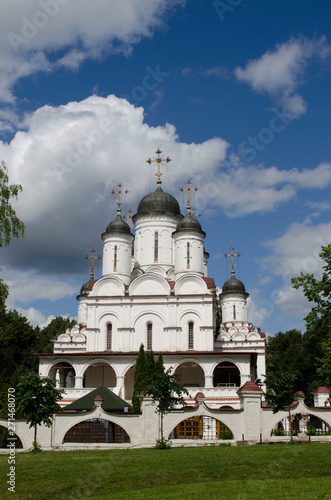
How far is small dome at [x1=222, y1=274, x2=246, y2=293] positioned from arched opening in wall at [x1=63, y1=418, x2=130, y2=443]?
Result: 2791 centimetres

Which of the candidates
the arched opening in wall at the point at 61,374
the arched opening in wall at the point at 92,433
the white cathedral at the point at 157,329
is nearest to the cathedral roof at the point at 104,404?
the arched opening in wall at the point at 92,433

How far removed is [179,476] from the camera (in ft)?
41.2

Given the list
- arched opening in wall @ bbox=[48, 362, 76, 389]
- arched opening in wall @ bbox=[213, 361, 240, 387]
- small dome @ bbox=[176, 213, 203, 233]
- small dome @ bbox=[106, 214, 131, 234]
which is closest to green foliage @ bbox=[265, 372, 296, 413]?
arched opening in wall @ bbox=[213, 361, 240, 387]

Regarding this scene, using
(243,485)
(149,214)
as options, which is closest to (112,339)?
(149,214)

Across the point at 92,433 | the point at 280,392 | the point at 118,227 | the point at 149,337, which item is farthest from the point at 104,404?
the point at 118,227

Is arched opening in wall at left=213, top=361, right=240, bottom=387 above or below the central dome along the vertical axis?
below

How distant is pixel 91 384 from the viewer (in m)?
38.1

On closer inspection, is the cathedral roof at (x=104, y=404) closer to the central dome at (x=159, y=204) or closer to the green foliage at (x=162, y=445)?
the green foliage at (x=162, y=445)

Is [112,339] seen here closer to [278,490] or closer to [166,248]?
[166,248]

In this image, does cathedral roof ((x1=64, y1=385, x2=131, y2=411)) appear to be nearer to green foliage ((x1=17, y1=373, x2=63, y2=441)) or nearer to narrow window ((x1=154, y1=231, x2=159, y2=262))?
green foliage ((x1=17, y1=373, x2=63, y2=441))

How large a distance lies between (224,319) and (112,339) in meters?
15.0

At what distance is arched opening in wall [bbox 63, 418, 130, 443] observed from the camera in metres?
22.3

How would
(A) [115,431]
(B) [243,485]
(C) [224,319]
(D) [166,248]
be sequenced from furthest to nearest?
(C) [224,319], (D) [166,248], (A) [115,431], (B) [243,485]

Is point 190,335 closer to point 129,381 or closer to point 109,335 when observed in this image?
point 129,381
